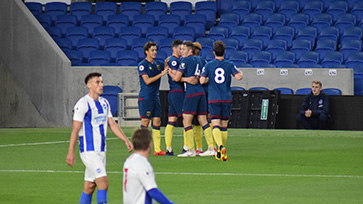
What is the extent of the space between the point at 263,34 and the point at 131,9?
616 cm

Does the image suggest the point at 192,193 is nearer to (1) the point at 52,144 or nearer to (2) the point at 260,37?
(1) the point at 52,144

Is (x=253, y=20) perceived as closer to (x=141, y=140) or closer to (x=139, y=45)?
(x=139, y=45)

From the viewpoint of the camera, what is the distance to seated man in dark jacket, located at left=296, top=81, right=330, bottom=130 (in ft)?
71.4

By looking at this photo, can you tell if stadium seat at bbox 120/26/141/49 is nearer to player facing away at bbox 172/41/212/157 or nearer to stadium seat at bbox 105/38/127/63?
stadium seat at bbox 105/38/127/63

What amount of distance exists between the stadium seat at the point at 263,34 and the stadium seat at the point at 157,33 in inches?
136

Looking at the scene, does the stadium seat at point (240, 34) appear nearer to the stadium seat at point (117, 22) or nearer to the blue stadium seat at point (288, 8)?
the blue stadium seat at point (288, 8)

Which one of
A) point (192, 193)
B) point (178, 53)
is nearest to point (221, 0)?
point (178, 53)

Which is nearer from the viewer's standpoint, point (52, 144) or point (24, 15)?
point (52, 144)

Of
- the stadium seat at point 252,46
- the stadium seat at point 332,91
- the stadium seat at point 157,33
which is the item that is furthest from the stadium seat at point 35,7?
the stadium seat at point 332,91

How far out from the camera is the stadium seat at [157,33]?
91.1ft

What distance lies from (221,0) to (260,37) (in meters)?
3.73

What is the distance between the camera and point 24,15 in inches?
1063

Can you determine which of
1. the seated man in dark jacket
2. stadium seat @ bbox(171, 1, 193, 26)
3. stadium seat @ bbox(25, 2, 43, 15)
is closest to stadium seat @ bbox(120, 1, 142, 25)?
→ stadium seat @ bbox(171, 1, 193, 26)

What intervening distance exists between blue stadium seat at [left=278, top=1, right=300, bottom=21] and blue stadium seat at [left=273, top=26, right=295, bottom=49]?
1.33 m
